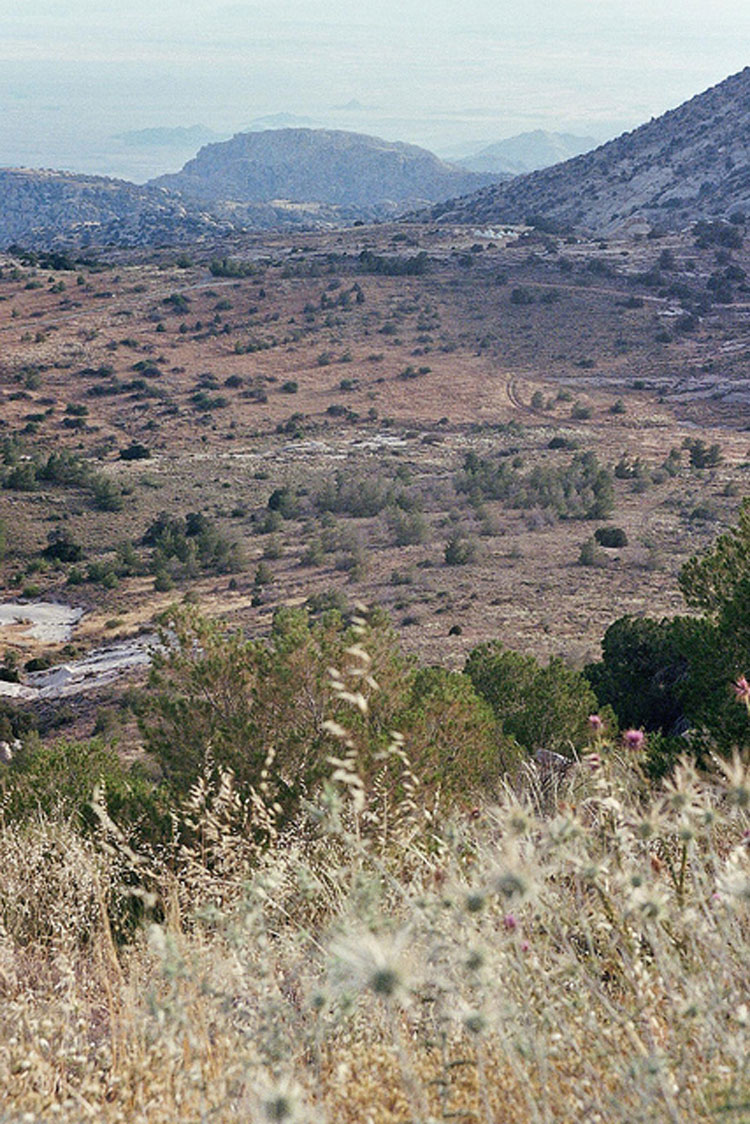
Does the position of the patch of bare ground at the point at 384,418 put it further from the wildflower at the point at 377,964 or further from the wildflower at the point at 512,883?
the wildflower at the point at 377,964

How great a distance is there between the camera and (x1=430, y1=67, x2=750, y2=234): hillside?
3489 inches

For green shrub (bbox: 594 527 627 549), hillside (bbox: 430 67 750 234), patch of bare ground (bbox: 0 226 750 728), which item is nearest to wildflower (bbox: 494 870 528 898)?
patch of bare ground (bbox: 0 226 750 728)

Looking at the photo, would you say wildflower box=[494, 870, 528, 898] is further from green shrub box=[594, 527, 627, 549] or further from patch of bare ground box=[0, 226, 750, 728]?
green shrub box=[594, 527, 627, 549]

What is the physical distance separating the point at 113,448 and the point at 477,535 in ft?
60.4

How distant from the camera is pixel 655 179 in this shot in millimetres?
96562

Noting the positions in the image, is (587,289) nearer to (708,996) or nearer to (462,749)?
(462,749)

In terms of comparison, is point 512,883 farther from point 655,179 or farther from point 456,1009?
point 655,179

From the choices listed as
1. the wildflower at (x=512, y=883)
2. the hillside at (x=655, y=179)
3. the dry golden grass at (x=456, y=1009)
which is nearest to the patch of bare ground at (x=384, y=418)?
the dry golden grass at (x=456, y=1009)

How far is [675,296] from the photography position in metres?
58.8

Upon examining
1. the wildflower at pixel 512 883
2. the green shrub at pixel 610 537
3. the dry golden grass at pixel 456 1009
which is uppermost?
the wildflower at pixel 512 883

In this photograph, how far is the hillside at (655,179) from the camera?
3489 inches

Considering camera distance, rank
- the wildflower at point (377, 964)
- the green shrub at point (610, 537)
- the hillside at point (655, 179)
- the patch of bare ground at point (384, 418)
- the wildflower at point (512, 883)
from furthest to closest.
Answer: the hillside at point (655, 179) → the green shrub at point (610, 537) → the patch of bare ground at point (384, 418) → the wildflower at point (512, 883) → the wildflower at point (377, 964)

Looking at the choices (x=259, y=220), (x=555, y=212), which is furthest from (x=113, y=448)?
(x=259, y=220)

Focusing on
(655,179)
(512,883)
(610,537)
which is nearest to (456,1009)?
(512,883)
